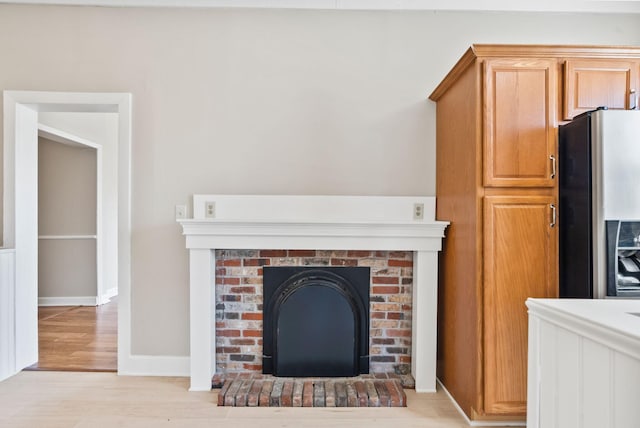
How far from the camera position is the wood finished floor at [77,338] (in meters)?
2.80

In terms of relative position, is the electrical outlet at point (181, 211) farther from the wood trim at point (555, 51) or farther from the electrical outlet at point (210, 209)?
the wood trim at point (555, 51)

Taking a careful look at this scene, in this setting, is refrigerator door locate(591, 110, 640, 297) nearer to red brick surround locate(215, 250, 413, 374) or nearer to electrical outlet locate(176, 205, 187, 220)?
red brick surround locate(215, 250, 413, 374)

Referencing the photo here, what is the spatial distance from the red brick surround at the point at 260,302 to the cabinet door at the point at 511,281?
70 centimetres

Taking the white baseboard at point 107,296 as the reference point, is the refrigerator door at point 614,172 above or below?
above

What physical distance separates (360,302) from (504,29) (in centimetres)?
229

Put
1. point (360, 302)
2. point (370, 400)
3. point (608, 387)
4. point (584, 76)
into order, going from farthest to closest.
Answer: point (360, 302) → point (370, 400) → point (584, 76) → point (608, 387)

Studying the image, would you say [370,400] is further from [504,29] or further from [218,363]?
[504,29]

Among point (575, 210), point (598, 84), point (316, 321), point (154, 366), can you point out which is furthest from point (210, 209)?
point (598, 84)

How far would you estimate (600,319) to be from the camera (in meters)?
1.03

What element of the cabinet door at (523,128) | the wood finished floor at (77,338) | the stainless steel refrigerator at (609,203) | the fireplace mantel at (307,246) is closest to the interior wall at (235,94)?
the fireplace mantel at (307,246)

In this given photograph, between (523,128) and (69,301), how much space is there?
532 cm

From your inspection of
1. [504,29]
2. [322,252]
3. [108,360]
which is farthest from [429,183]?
[108,360]

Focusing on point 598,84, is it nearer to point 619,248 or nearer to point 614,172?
point 614,172

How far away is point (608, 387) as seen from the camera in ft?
3.21
